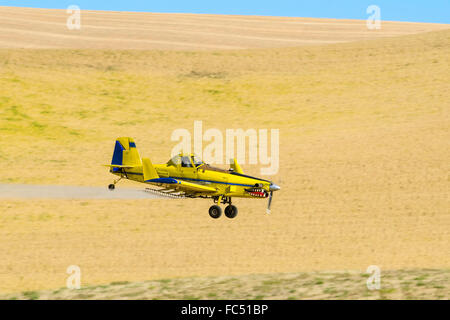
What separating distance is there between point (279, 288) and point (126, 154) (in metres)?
9.68

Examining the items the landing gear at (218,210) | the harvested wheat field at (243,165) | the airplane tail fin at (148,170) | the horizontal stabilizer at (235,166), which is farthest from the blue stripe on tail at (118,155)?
the horizontal stabilizer at (235,166)

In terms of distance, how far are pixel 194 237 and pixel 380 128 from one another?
2079cm

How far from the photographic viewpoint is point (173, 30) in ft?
258

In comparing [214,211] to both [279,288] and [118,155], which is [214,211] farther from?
[279,288]

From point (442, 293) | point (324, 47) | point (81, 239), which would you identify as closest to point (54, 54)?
point (324, 47)

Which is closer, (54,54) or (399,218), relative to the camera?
(399,218)

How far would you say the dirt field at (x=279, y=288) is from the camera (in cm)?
1655

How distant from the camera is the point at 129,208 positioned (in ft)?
102

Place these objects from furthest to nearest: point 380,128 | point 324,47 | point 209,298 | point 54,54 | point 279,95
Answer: point 324,47
point 54,54
point 279,95
point 380,128
point 209,298

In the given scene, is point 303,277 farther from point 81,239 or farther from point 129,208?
point 129,208

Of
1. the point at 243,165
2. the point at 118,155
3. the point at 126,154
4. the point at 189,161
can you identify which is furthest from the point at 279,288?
the point at 243,165

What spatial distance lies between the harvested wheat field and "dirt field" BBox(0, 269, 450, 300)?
35 centimetres

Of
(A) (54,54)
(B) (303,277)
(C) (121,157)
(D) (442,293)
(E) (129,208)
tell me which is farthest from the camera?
(A) (54,54)

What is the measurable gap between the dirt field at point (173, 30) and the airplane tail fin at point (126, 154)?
137 feet
